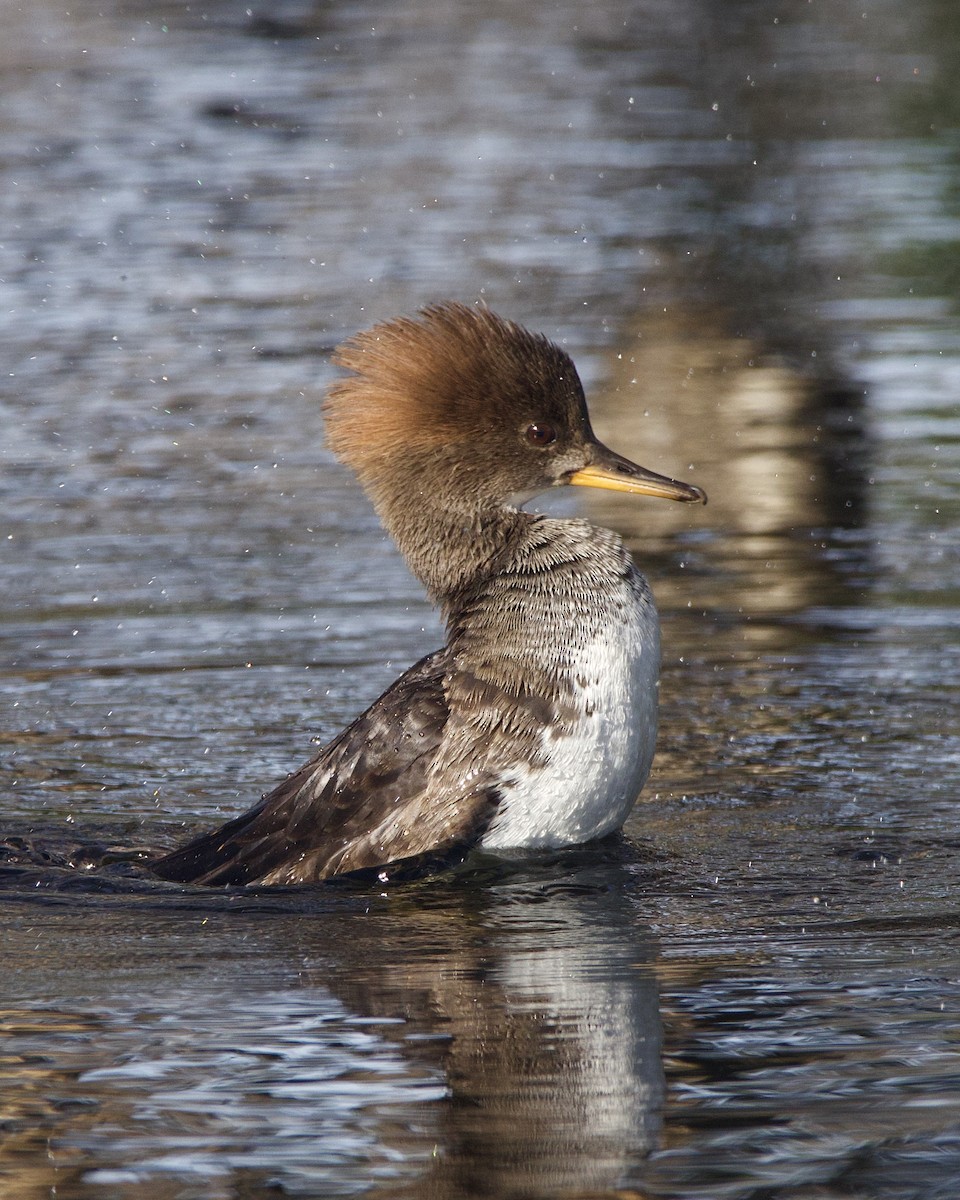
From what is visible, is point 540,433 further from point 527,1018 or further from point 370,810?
point 527,1018

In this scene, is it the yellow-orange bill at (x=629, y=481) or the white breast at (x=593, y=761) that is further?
the yellow-orange bill at (x=629, y=481)

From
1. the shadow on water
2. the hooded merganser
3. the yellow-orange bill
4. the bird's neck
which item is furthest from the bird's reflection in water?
the yellow-orange bill

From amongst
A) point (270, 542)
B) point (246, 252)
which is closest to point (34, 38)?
point (246, 252)

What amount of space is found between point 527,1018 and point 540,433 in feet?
6.81

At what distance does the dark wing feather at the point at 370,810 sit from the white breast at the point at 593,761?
0.32 ft

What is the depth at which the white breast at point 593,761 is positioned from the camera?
510 cm

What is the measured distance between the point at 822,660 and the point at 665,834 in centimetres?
176

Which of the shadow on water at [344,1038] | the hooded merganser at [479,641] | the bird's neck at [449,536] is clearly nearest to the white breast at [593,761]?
the hooded merganser at [479,641]

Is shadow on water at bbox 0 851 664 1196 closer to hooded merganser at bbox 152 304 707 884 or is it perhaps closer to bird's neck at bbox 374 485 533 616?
hooded merganser at bbox 152 304 707 884

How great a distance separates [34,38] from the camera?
60.2ft

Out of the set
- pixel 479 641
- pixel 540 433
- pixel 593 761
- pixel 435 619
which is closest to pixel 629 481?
pixel 540 433

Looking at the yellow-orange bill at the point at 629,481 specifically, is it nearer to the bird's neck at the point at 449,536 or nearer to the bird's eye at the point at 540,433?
the bird's eye at the point at 540,433

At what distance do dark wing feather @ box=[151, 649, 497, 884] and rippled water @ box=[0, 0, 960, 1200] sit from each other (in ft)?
0.53

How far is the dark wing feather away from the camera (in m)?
5.16
